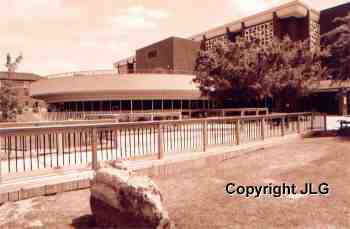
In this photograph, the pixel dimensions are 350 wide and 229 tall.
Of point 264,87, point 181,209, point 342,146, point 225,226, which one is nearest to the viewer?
point 225,226

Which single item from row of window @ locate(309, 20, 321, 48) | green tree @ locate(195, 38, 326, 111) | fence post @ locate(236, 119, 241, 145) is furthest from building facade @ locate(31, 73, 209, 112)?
fence post @ locate(236, 119, 241, 145)

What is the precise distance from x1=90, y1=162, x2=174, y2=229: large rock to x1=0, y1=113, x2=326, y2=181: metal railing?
2.14 meters

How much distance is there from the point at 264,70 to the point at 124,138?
1722cm

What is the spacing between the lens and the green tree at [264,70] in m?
24.1

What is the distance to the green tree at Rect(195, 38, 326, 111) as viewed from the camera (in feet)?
79.1

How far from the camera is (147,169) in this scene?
8.42 metres

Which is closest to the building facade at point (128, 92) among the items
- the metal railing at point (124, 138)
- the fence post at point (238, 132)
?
the metal railing at point (124, 138)

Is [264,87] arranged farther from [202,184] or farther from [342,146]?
[202,184]

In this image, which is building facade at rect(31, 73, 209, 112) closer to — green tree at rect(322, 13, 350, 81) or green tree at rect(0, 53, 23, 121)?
green tree at rect(0, 53, 23, 121)

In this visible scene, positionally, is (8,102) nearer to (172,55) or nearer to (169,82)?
(169,82)

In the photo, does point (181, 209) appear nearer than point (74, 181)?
Yes

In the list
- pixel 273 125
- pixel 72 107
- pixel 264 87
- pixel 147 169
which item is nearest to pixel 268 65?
pixel 264 87

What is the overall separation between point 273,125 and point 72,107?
32604mm

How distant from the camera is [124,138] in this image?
10734mm
